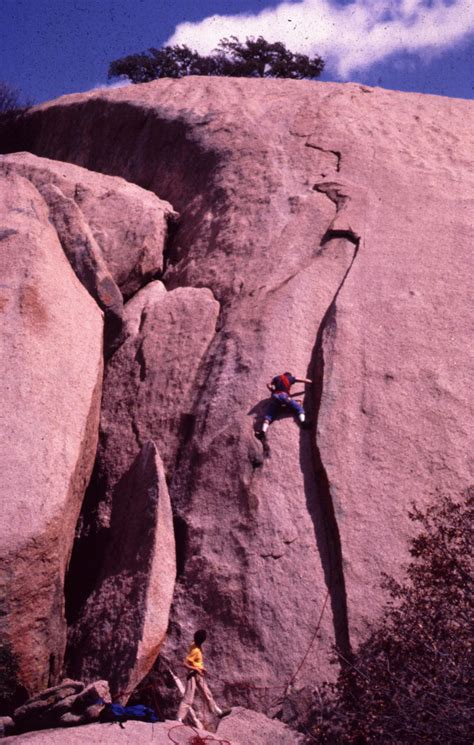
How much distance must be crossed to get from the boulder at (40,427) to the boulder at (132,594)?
1.02ft

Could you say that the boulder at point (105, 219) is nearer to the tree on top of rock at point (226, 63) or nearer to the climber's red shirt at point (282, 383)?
the climber's red shirt at point (282, 383)

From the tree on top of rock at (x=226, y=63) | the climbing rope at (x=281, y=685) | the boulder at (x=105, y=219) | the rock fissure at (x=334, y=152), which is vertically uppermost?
the tree on top of rock at (x=226, y=63)

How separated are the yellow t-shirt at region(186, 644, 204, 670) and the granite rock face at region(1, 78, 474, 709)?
1.14 ft

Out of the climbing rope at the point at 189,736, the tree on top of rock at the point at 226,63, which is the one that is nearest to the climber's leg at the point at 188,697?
the climbing rope at the point at 189,736

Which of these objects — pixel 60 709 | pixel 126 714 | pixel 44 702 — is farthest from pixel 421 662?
pixel 44 702

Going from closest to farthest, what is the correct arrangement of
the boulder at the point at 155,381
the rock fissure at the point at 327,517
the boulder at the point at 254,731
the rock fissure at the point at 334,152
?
the boulder at the point at 254,731
the rock fissure at the point at 327,517
the boulder at the point at 155,381
the rock fissure at the point at 334,152

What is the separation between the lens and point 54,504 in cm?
631

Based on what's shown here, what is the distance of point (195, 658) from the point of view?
6.21m

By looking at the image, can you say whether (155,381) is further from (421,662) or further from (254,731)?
(421,662)

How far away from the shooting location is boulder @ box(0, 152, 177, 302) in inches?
360

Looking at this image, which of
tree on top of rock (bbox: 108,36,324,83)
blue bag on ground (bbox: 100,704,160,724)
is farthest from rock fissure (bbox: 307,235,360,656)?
tree on top of rock (bbox: 108,36,324,83)

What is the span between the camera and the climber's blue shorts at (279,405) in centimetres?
759

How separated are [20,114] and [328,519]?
11.9 metres

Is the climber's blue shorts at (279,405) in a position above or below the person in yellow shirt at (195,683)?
above
